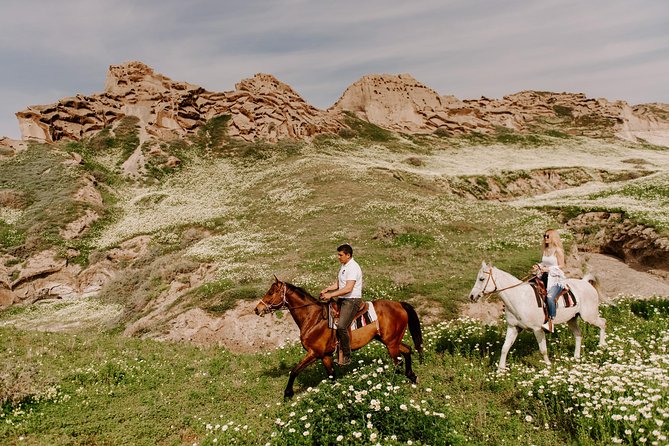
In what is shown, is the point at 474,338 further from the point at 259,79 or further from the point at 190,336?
the point at 259,79

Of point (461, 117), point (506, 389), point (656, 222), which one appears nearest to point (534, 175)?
point (656, 222)

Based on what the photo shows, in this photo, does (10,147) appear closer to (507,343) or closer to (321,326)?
(321,326)

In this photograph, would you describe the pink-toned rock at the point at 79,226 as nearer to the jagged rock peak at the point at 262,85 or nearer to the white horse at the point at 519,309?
the white horse at the point at 519,309

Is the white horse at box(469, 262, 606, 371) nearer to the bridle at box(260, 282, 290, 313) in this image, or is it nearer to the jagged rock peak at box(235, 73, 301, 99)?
the bridle at box(260, 282, 290, 313)

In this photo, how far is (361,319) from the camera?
1048cm

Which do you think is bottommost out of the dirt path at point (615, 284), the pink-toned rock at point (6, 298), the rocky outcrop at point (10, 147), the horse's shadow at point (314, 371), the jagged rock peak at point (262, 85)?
the pink-toned rock at point (6, 298)

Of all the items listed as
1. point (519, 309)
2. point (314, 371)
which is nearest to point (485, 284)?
point (519, 309)

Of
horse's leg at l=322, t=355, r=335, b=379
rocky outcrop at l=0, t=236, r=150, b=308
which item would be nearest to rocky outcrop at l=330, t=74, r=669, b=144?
rocky outcrop at l=0, t=236, r=150, b=308

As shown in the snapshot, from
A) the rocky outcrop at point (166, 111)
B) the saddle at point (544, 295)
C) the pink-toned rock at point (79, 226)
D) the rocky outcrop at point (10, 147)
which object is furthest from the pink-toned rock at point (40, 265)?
the rocky outcrop at point (166, 111)

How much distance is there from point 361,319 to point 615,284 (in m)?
20.9

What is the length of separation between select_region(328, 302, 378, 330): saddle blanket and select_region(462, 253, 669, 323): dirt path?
26.3 feet

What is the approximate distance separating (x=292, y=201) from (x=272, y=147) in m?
39.0

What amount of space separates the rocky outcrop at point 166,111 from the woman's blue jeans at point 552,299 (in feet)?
Result: 262

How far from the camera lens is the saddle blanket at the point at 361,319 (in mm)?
10297
